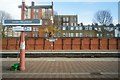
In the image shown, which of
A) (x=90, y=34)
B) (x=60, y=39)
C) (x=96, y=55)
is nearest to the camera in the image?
(x=96, y=55)

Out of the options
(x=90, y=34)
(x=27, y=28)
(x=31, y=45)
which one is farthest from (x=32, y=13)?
(x=27, y=28)

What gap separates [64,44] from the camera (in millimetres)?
55125

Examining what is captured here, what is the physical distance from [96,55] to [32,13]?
67615 millimetres

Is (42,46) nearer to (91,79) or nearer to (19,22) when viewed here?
(19,22)

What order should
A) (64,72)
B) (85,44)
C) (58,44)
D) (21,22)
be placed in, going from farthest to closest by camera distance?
(85,44), (58,44), (21,22), (64,72)

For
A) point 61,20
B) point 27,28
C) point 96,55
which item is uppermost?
point 61,20

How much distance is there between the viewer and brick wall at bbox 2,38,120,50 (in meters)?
54.8

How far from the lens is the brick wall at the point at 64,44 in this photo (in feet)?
180

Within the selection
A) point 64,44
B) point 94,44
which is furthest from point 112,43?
point 64,44

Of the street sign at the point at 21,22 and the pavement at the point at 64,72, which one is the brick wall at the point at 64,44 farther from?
the street sign at the point at 21,22

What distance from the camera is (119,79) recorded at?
1243 centimetres

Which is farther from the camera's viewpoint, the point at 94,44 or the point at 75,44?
the point at 94,44

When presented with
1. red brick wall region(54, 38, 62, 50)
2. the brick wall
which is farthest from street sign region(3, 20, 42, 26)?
red brick wall region(54, 38, 62, 50)

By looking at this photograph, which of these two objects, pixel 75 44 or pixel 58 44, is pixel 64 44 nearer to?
pixel 58 44
